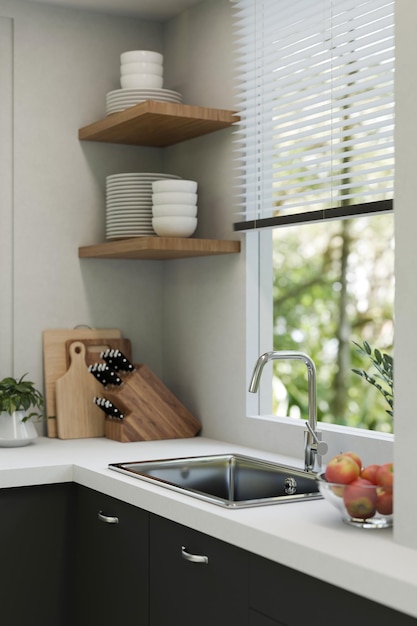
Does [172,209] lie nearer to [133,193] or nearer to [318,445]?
[133,193]

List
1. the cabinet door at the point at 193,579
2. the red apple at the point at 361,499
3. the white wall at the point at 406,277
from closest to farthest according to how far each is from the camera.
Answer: the white wall at the point at 406,277, the red apple at the point at 361,499, the cabinet door at the point at 193,579

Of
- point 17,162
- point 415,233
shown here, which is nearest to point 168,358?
point 17,162

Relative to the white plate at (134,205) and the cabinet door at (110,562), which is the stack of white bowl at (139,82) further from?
the cabinet door at (110,562)

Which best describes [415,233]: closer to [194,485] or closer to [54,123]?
[194,485]

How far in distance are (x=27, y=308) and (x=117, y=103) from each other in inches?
31.4

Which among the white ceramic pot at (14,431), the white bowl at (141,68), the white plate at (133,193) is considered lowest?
the white ceramic pot at (14,431)

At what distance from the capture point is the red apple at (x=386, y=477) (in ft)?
5.98

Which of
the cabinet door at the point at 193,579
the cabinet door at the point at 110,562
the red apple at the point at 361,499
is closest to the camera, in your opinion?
the red apple at the point at 361,499

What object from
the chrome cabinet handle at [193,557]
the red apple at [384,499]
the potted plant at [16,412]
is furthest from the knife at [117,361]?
the red apple at [384,499]

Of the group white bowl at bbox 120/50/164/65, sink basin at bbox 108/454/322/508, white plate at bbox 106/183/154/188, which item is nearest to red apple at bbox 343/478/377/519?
sink basin at bbox 108/454/322/508

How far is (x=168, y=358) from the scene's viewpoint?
11.4 ft

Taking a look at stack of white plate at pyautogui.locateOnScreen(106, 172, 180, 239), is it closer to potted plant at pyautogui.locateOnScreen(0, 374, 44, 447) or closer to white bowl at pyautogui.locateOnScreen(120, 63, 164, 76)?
white bowl at pyautogui.locateOnScreen(120, 63, 164, 76)

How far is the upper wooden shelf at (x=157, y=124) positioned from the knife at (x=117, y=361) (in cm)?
79

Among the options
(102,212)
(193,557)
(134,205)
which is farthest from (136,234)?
(193,557)
